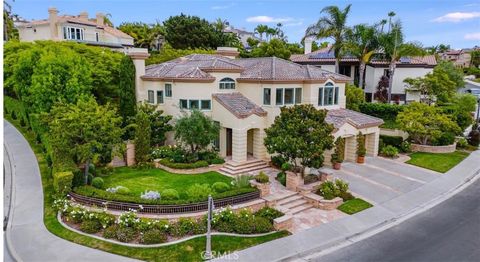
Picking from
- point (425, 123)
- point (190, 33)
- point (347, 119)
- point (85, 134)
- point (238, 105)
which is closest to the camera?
point (85, 134)

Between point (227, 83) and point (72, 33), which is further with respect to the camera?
point (72, 33)

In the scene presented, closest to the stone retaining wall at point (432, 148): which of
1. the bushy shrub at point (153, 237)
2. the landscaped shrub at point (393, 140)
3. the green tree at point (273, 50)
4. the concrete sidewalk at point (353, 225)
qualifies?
the landscaped shrub at point (393, 140)

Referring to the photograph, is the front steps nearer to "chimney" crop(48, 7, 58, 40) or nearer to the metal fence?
the metal fence

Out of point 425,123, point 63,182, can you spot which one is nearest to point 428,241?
point 425,123

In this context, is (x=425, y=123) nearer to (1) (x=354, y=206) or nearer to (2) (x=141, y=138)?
(1) (x=354, y=206)

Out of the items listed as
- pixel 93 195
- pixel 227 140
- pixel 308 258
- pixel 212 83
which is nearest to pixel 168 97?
pixel 212 83

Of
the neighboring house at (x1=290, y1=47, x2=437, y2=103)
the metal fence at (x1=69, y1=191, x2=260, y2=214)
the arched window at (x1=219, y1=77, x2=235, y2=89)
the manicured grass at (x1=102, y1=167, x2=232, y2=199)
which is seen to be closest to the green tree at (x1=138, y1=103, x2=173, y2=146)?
the manicured grass at (x1=102, y1=167, x2=232, y2=199)

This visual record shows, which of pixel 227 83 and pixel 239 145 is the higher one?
pixel 227 83
